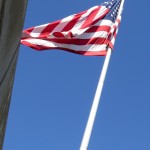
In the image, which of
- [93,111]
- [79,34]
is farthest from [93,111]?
[79,34]

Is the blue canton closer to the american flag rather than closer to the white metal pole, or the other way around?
the american flag

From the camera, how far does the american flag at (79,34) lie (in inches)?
566

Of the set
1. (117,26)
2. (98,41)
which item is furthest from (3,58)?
(117,26)

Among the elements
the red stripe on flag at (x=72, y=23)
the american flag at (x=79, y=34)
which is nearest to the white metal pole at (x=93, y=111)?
the american flag at (x=79, y=34)

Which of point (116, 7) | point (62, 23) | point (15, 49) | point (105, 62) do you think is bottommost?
point (15, 49)

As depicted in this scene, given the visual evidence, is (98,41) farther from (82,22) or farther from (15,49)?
(15,49)

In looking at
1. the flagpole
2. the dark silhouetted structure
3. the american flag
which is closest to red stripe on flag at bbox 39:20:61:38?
the american flag

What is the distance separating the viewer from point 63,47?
1436cm

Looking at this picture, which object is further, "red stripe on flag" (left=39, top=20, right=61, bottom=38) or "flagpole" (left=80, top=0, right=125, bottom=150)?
"red stripe on flag" (left=39, top=20, right=61, bottom=38)

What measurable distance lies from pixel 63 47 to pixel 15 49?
7655mm

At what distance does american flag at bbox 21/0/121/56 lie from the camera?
14375 mm

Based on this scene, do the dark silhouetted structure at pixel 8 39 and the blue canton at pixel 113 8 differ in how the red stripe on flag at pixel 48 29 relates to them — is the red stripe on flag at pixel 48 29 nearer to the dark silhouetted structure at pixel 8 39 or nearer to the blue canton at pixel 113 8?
the blue canton at pixel 113 8

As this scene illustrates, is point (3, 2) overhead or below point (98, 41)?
below

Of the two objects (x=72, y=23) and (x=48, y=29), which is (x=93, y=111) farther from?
(x=72, y=23)
